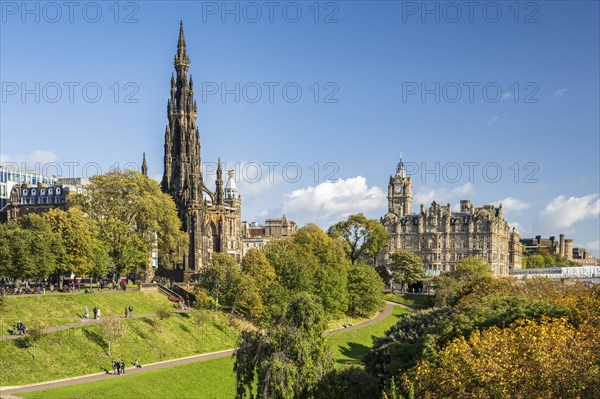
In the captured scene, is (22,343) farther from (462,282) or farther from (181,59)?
(462,282)

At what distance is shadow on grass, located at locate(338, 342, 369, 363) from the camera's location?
88119 mm

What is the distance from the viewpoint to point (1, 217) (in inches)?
5925

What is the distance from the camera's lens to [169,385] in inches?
2370

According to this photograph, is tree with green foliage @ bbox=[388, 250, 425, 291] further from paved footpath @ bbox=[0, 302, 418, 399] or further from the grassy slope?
the grassy slope

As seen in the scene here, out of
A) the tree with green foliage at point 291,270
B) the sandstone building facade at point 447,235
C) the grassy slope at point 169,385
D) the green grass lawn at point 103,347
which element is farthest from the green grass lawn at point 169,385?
the sandstone building facade at point 447,235

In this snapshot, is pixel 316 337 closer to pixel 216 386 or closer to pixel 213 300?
pixel 216 386

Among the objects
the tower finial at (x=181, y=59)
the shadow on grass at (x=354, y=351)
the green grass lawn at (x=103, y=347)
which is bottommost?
the shadow on grass at (x=354, y=351)

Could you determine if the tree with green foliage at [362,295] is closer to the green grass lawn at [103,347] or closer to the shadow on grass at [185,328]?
the green grass lawn at [103,347]

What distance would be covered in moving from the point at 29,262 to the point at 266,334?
144 feet

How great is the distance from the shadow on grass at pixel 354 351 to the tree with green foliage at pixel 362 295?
66.1ft

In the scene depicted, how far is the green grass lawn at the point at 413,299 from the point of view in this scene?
5305 inches

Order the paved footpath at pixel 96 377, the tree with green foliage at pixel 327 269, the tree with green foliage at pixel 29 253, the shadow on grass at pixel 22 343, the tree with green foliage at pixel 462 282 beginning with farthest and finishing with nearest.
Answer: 1. the tree with green foliage at pixel 327 269
2. the tree with green foliage at pixel 462 282
3. the tree with green foliage at pixel 29 253
4. the shadow on grass at pixel 22 343
5. the paved footpath at pixel 96 377

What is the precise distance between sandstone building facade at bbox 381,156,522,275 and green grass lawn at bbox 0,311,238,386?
101 metres

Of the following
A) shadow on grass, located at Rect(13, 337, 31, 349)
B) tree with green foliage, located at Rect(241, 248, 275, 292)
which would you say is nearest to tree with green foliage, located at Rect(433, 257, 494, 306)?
tree with green foliage, located at Rect(241, 248, 275, 292)
